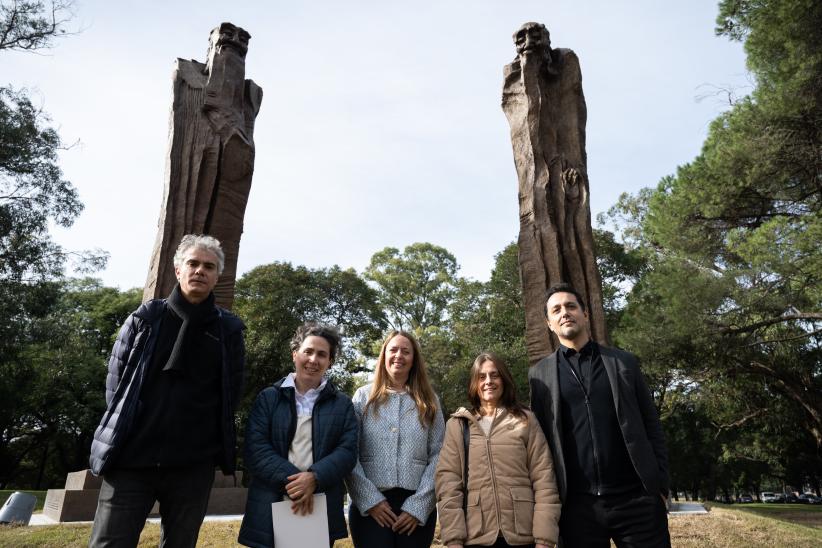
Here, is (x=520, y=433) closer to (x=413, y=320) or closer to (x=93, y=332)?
(x=413, y=320)

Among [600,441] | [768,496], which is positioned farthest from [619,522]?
[768,496]

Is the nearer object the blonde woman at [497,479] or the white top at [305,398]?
the blonde woman at [497,479]

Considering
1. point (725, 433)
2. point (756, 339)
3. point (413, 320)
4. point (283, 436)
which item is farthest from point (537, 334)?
point (725, 433)

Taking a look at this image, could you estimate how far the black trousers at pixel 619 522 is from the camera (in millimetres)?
2764

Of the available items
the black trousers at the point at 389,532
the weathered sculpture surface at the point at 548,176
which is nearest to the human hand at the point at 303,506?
the black trousers at the point at 389,532

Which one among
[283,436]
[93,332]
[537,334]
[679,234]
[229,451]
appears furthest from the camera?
[93,332]

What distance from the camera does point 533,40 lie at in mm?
5559

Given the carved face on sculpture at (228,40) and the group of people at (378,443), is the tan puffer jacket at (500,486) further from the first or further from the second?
the carved face on sculpture at (228,40)

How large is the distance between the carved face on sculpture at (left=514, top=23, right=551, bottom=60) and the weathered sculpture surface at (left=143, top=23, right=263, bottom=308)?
2.74m

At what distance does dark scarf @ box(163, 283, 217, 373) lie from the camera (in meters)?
2.63

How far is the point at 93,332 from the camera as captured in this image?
76.4 ft

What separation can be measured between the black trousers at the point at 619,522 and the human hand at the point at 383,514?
877 millimetres

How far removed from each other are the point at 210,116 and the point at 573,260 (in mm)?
3555

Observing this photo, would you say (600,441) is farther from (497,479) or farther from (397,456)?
(397,456)
